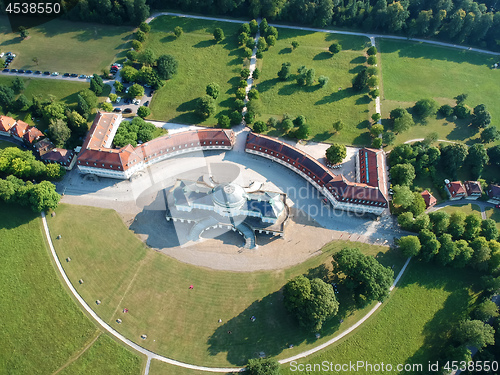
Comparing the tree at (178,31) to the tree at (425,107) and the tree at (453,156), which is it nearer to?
the tree at (425,107)

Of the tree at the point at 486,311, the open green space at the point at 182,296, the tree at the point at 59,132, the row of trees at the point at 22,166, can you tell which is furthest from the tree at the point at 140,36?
the tree at the point at 486,311

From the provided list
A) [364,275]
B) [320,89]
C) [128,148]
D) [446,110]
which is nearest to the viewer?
[364,275]

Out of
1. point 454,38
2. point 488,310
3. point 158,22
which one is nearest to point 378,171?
point 488,310

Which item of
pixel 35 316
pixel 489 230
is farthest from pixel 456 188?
pixel 35 316

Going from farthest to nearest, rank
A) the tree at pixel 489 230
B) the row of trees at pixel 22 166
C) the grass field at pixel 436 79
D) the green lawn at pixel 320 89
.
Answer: the grass field at pixel 436 79 < the green lawn at pixel 320 89 < the row of trees at pixel 22 166 < the tree at pixel 489 230

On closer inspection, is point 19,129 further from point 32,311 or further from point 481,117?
point 481,117

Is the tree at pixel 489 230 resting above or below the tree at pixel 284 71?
below
